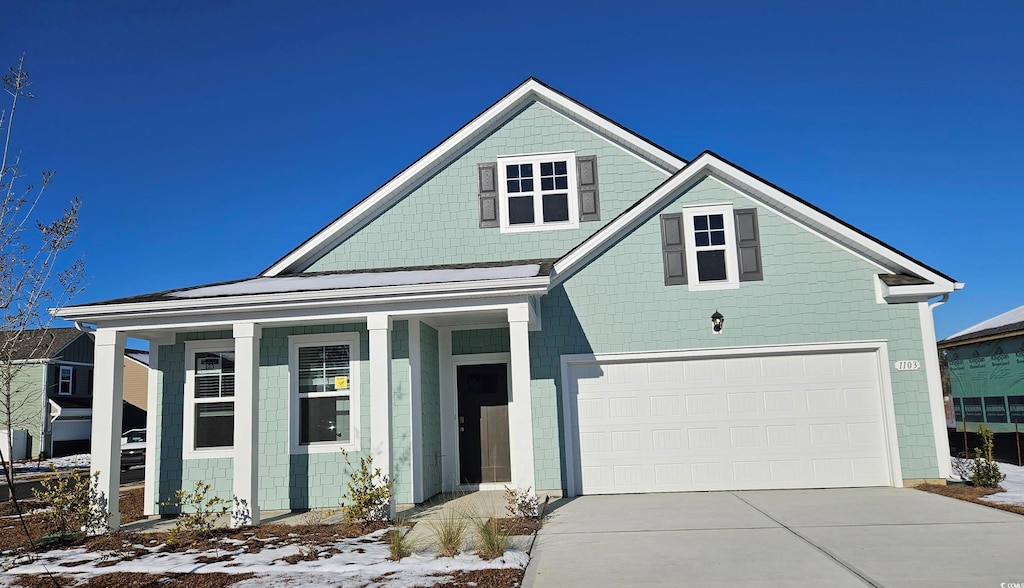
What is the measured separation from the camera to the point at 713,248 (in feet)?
38.0

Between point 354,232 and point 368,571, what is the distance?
7973mm

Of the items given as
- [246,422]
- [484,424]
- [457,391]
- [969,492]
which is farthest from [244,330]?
[969,492]

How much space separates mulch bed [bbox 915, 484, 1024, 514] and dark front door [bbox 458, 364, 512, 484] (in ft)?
20.7

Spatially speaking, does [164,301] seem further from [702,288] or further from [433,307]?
[702,288]

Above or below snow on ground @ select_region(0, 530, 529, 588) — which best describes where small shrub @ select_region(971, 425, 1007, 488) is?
above

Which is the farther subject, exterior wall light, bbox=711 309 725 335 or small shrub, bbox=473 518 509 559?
exterior wall light, bbox=711 309 725 335

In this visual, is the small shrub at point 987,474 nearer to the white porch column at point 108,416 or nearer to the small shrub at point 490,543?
the small shrub at point 490,543

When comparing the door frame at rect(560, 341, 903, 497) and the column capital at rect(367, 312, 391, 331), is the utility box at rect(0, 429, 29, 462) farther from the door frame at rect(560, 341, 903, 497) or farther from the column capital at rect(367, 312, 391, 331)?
the door frame at rect(560, 341, 903, 497)

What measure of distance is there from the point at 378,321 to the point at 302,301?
1.04 meters

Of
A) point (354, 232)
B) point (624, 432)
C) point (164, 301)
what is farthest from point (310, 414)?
point (624, 432)

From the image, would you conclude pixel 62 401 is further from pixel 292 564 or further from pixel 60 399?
pixel 292 564

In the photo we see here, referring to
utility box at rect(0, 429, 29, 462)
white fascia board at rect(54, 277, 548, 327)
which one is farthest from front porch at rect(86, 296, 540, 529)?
utility box at rect(0, 429, 29, 462)

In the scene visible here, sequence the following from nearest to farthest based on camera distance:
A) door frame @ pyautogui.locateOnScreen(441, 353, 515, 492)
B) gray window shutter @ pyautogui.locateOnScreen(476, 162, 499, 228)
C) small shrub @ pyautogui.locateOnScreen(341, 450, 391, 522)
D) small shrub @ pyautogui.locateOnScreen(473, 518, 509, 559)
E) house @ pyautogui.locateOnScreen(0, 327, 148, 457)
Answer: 1. small shrub @ pyautogui.locateOnScreen(473, 518, 509, 559)
2. small shrub @ pyautogui.locateOnScreen(341, 450, 391, 522)
3. door frame @ pyautogui.locateOnScreen(441, 353, 515, 492)
4. gray window shutter @ pyautogui.locateOnScreen(476, 162, 499, 228)
5. house @ pyautogui.locateOnScreen(0, 327, 148, 457)

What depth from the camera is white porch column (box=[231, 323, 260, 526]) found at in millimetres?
9414
